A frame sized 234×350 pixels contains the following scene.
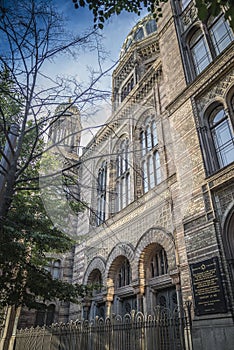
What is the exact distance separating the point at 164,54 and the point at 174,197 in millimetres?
5669

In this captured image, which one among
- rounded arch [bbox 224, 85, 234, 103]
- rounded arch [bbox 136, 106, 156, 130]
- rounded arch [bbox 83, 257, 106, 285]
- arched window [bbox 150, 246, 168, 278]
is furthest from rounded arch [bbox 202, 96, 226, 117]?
rounded arch [bbox 83, 257, 106, 285]

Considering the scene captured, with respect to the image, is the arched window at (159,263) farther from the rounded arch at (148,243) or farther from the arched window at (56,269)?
the arched window at (56,269)

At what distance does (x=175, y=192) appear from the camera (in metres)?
8.36

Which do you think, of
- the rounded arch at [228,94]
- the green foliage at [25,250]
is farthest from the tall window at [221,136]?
the green foliage at [25,250]

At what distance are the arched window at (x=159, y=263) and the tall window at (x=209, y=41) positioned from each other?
19.9 feet

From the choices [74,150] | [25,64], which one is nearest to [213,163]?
[74,150]

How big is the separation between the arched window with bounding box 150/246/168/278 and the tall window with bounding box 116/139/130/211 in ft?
10.1

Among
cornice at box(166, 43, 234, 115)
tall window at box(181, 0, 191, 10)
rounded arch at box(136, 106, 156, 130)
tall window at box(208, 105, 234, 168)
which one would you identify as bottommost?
tall window at box(208, 105, 234, 168)

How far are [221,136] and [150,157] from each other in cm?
442

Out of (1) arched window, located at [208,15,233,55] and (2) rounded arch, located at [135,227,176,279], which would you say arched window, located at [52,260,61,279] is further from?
(1) arched window, located at [208,15,233,55]

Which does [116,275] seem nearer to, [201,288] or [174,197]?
[174,197]

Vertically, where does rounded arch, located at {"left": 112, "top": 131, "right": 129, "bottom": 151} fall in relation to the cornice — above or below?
above

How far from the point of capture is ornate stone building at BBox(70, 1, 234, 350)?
5.68m

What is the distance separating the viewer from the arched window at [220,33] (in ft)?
24.9
